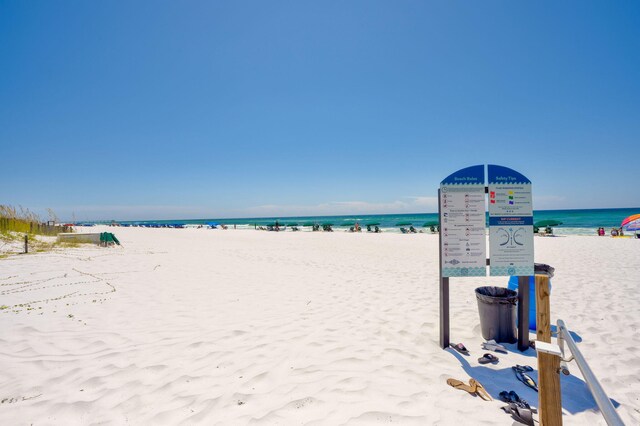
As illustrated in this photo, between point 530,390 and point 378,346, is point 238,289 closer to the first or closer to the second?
point 378,346

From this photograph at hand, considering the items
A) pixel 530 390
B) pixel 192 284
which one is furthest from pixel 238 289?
pixel 530 390

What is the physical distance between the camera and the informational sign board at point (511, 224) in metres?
3.79

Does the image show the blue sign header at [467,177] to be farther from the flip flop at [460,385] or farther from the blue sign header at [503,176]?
the flip flop at [460,385]

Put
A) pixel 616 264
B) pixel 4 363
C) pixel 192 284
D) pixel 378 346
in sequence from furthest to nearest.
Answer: pixel 616 264
pixel 192 284
pixel 378 346
pixel 4 363

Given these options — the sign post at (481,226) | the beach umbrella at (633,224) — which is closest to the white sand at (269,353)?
the sign post at (481,226)

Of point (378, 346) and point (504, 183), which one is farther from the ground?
point (504, 183)

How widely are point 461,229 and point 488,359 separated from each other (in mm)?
1623

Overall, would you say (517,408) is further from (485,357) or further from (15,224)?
(15,224)

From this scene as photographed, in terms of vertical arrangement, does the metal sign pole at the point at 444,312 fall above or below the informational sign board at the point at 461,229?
below

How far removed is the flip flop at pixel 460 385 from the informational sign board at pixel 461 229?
1275mm

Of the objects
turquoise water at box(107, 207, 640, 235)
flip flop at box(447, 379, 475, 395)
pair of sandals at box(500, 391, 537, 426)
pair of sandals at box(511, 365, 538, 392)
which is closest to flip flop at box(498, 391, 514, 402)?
pair of sandals at box(500, 391, 537, 426)

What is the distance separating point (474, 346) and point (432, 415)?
188 centimetres

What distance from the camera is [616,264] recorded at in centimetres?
938

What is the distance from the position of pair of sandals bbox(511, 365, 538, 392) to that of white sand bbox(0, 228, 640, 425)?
0.25ft
